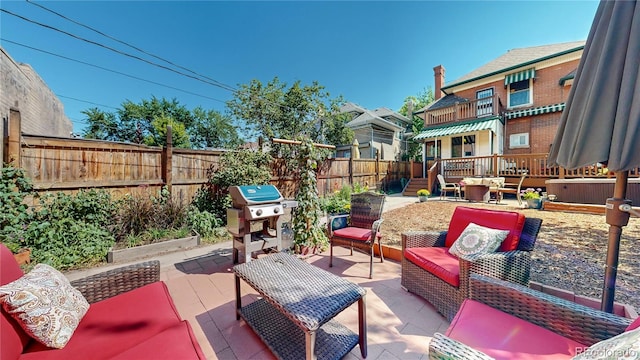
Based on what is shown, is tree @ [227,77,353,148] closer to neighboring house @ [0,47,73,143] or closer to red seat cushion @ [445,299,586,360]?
neighboring house @ [0,47,73,143]

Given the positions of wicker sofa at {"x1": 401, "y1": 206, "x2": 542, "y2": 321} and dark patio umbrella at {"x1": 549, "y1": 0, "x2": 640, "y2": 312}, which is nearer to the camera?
dark patio umbrella at {"x1": 549, "y1": 0, "x2": 640, "y2": 312}

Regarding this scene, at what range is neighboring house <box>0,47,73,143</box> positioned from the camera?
158 inches

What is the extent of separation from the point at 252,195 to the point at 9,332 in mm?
2289

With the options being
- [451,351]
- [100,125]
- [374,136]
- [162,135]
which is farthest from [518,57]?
[100,125]

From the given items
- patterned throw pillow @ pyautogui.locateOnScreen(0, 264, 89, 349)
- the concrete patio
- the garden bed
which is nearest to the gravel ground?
the concrete patio

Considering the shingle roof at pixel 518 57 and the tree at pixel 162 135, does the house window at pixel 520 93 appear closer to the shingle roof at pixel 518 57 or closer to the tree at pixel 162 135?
the shingle roof at pixel 518 57

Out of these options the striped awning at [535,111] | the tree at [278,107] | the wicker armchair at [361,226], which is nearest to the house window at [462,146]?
the striped awning at [535,111]

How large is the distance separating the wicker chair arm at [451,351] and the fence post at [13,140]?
5731mm

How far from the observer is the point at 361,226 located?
367 centimetres

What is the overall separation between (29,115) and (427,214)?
10.4 meters

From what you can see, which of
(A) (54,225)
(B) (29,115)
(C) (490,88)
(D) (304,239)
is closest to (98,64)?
(B) (29,115)

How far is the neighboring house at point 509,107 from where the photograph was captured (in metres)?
10.6

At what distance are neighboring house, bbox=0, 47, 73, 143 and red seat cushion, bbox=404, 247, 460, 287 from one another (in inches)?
239

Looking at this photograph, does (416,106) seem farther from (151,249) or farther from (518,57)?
(151,249)
